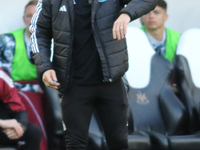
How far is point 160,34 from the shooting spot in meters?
4.41

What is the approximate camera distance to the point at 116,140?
2420mm

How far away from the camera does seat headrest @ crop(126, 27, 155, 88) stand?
13.2ft

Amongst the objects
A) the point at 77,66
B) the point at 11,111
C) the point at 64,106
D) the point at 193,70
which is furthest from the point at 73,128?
the point at 193,70

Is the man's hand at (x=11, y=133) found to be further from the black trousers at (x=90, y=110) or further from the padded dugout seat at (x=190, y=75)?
the padded dugout seat at (x=190, y=75)

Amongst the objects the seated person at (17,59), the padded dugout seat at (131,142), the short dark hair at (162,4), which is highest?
the short dark hair at (162,4)

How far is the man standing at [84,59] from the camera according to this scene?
89.8 inches

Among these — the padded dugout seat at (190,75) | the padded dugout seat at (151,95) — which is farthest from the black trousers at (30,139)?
the padded dugout seat at (190,75)

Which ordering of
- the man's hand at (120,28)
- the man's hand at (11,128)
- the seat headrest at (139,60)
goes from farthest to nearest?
the seat headrest at (139,60)
the man's hand at (11,128)
the man's hand at (120,28)

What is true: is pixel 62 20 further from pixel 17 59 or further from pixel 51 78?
pixel 17 59

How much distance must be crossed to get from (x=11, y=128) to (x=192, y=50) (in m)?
1.85

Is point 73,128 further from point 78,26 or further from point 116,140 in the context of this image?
point 78,26

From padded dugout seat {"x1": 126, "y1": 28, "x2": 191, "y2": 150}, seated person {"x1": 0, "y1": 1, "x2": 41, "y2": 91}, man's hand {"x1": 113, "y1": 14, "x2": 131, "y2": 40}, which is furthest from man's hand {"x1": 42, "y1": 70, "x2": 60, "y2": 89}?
seated person {"x1": 0, "y1": 1, "x2": 41, "y2": 91}

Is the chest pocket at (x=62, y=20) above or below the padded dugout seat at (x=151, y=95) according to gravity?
above

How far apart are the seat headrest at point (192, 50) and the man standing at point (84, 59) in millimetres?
1807
